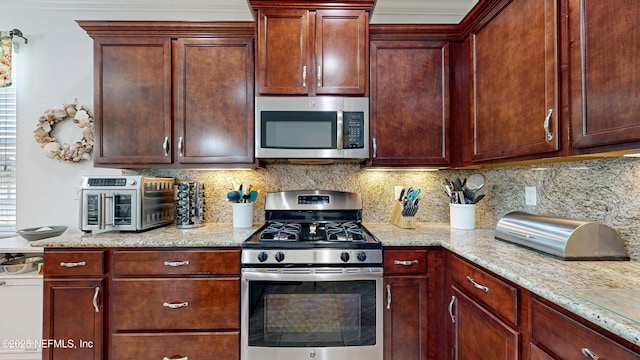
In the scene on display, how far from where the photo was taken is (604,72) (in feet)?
3.37

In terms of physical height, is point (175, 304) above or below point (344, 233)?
below

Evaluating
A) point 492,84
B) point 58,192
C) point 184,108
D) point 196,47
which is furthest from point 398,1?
point 58,192

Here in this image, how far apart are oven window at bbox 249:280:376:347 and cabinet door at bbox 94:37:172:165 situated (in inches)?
47.1

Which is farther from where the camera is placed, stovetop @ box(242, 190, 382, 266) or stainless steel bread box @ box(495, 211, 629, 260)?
stovetop @ box(242, 190, 382, 266)

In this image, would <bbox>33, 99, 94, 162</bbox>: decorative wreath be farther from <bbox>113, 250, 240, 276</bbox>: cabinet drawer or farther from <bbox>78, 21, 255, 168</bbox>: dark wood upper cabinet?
<bbox>113, 250, 240, 276</bbox>: cabinet drawer

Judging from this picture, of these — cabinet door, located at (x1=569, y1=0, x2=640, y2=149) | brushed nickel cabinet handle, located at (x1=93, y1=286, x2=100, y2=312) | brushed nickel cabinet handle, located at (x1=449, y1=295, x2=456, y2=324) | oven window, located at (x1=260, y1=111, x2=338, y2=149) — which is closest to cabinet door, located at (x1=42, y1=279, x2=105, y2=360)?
brushed nickel cabinet handle, located at (x1=93, y1=286, x2=100, y2=312)

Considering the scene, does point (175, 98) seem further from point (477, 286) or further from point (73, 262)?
point (477, 286)

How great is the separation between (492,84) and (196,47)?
1926 mm

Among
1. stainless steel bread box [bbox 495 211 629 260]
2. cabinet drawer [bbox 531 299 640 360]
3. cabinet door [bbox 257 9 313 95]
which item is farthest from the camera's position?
cabinet door [bbox 257 9 313 95]

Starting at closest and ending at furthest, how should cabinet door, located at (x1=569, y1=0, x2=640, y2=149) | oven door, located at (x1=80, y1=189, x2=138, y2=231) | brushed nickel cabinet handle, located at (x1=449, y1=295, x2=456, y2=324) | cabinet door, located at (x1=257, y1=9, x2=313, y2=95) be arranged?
cabinet door, located at (x1=569, y1=0, x2=640, y2=149)
brushed nickel cabinet handle, located at (x1=449, y1=295, x2=456, y2=324)
oven door, located at (x1=80, y1=189, x2=138, y2=231)
cabinet door, located at (x1=257, y1=9, x2=313, y2=95)

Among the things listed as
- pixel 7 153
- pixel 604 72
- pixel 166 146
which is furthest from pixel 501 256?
pixel 7 153

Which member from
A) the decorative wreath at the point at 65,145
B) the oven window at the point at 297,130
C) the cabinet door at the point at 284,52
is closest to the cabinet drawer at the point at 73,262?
the decorative wreath at the point at 65,145

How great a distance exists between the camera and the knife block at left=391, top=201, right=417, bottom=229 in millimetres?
2074

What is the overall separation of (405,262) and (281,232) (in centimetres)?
77
